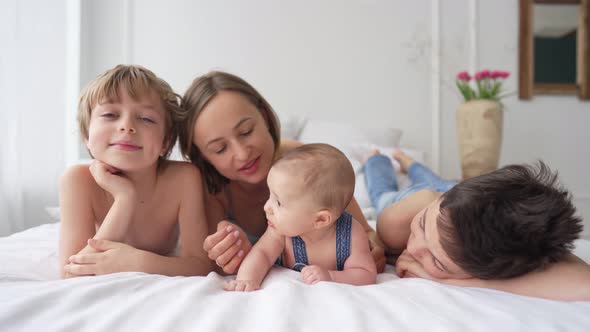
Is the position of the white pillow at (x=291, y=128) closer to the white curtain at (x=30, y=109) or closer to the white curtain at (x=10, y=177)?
the white curtain at (x=30, y=109)

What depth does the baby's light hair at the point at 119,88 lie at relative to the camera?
99 centimetres

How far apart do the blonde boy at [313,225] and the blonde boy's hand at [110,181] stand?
0.36 m

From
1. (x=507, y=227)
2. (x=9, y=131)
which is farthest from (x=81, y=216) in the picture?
(x=9, y=131)

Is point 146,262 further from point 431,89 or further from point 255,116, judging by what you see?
point 431,89

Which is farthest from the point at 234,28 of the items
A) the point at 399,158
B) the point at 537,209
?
the point at 537,209

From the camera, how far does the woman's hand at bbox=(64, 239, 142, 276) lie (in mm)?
836

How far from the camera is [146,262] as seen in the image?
88 centimetres

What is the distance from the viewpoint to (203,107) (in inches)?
45.2

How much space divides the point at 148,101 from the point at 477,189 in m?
0.83

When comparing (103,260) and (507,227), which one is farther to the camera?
(103,260)

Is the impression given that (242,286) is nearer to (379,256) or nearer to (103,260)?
(103,260)

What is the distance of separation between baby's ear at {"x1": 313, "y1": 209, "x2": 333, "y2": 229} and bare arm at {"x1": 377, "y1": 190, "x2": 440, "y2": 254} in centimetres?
29

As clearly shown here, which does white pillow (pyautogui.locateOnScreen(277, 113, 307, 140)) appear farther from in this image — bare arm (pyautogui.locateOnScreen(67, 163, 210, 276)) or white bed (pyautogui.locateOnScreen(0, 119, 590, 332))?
white bed (pyautogui.locateOnScreen(0, 119, 590, 332))

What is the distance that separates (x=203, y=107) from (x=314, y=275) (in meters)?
0.61
